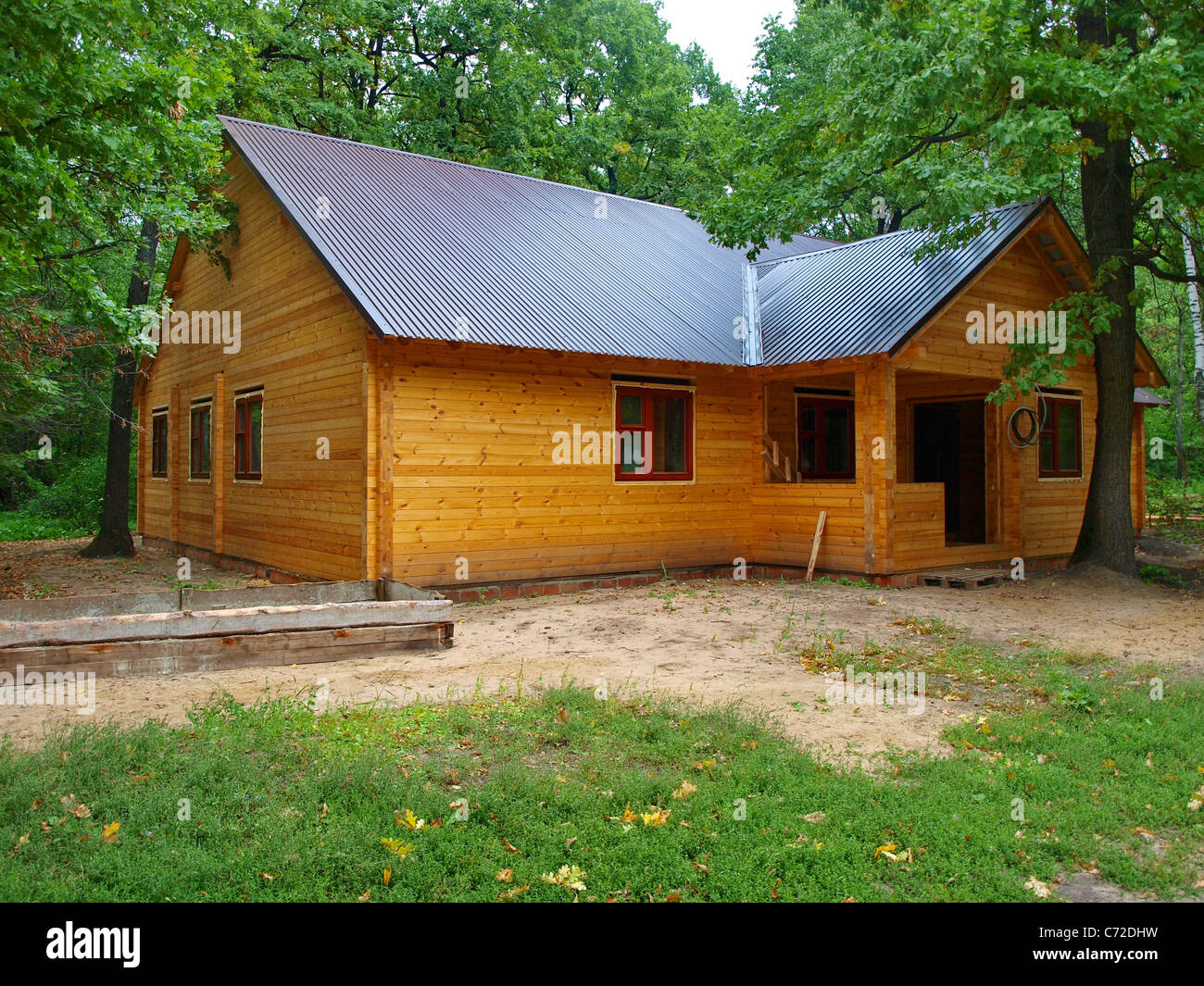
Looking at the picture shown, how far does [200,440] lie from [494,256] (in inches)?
302

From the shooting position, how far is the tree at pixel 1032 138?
11.6 m

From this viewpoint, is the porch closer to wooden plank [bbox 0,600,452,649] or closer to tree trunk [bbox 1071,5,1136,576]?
tree trunk [bbox 1071,5,1136,576]

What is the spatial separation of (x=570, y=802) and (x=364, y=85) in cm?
3020

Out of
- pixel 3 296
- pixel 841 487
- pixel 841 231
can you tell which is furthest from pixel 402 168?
pixel 841 231

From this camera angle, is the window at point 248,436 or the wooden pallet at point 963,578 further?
the window at point 248,436

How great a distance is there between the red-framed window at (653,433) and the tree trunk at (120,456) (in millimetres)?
10878

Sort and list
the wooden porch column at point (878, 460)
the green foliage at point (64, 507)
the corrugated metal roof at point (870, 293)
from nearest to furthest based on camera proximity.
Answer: the wooden porch column at point (878, 460) < the corrugated metal roof at point (870, 293) < the green foliage at point (64, 507)

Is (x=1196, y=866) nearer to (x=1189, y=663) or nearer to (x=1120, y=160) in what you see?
(x=1189, y=663)

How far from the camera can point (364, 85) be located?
3028cm

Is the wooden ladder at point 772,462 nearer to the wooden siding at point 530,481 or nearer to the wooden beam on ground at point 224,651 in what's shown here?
the wooden siding at point 530,481

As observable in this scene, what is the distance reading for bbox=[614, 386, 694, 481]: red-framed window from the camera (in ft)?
49.7

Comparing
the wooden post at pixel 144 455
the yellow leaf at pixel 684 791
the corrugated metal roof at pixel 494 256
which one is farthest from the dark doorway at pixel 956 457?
the wooden post at pixel 144 455

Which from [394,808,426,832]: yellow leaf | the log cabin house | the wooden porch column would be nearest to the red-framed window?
the log cabin house
